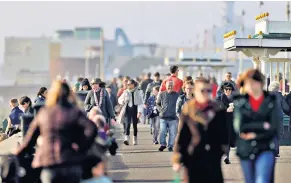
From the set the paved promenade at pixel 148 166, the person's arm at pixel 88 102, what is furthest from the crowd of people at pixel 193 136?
the person's arm at pixel 88 102

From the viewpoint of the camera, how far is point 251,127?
438 inches

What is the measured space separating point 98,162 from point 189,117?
1.05 meters

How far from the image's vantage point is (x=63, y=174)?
9977 mm

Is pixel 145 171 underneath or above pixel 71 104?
underneath

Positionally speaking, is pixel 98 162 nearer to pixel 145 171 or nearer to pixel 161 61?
pixel 145 171

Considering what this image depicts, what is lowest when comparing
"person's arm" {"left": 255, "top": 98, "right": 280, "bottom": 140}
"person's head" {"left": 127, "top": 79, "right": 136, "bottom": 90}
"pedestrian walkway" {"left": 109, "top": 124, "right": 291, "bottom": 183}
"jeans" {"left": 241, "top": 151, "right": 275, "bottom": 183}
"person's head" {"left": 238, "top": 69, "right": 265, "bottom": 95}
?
"pedestrian walkway" {"left": 109, "top": 124, "right": 291, "bottom": 183}

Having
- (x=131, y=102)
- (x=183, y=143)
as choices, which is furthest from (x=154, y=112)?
(x=183, y=143)

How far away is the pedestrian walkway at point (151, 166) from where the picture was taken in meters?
16.6

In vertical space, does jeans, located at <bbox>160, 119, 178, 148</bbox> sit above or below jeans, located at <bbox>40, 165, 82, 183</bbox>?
below

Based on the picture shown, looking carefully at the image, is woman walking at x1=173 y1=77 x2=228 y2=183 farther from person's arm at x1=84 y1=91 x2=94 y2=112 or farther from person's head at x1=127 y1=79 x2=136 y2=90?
person's head at x1=127 y1=79 x2=136 y2=90

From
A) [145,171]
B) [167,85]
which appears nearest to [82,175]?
[145,171]

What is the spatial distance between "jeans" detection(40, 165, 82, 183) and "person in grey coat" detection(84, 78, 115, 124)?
11.7m

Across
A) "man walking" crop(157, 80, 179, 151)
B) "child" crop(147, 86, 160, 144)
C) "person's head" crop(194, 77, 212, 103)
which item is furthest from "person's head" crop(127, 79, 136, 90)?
"person's head" crop(194, 77, 212, 103)

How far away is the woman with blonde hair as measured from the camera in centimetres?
995
